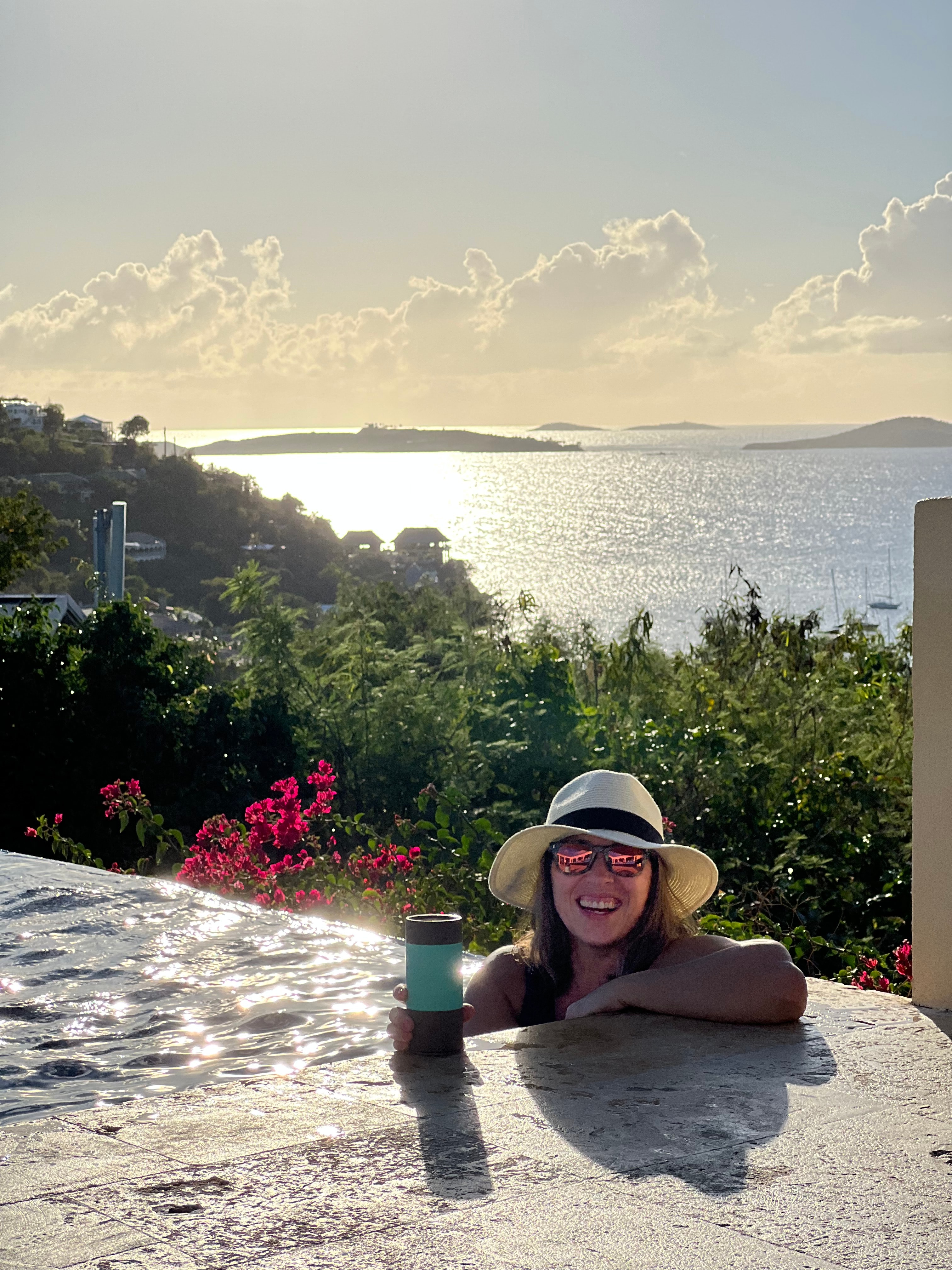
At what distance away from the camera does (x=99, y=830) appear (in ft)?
26.0

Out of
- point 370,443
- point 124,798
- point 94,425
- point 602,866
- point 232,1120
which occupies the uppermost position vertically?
point 370,443

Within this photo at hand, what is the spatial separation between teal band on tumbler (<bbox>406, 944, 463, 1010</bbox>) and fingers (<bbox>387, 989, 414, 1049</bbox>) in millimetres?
23

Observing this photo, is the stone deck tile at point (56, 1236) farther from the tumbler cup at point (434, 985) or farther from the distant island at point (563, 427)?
the distant island at point (563, 427)

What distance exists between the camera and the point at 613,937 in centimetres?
322

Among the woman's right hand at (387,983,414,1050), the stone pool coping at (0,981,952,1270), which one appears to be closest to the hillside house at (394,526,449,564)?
the woman's right hand at (387,983,414,1050)

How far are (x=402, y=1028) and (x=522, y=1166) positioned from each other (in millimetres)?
680

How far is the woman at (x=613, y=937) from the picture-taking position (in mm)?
2959

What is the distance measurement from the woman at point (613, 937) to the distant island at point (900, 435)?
6429cm

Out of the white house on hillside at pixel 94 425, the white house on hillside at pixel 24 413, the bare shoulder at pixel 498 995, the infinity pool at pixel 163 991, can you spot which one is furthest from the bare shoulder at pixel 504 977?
the white house on hillside at pixel 24 413

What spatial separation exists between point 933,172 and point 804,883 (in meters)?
77.3

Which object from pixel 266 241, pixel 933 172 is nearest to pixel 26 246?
pixel 266 241

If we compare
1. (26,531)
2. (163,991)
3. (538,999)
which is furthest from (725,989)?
(26,531)

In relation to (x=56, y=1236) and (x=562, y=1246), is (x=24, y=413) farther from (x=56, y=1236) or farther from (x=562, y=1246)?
(x=562, y=1246)

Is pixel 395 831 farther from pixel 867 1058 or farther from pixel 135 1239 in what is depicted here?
pixel 135 1239
